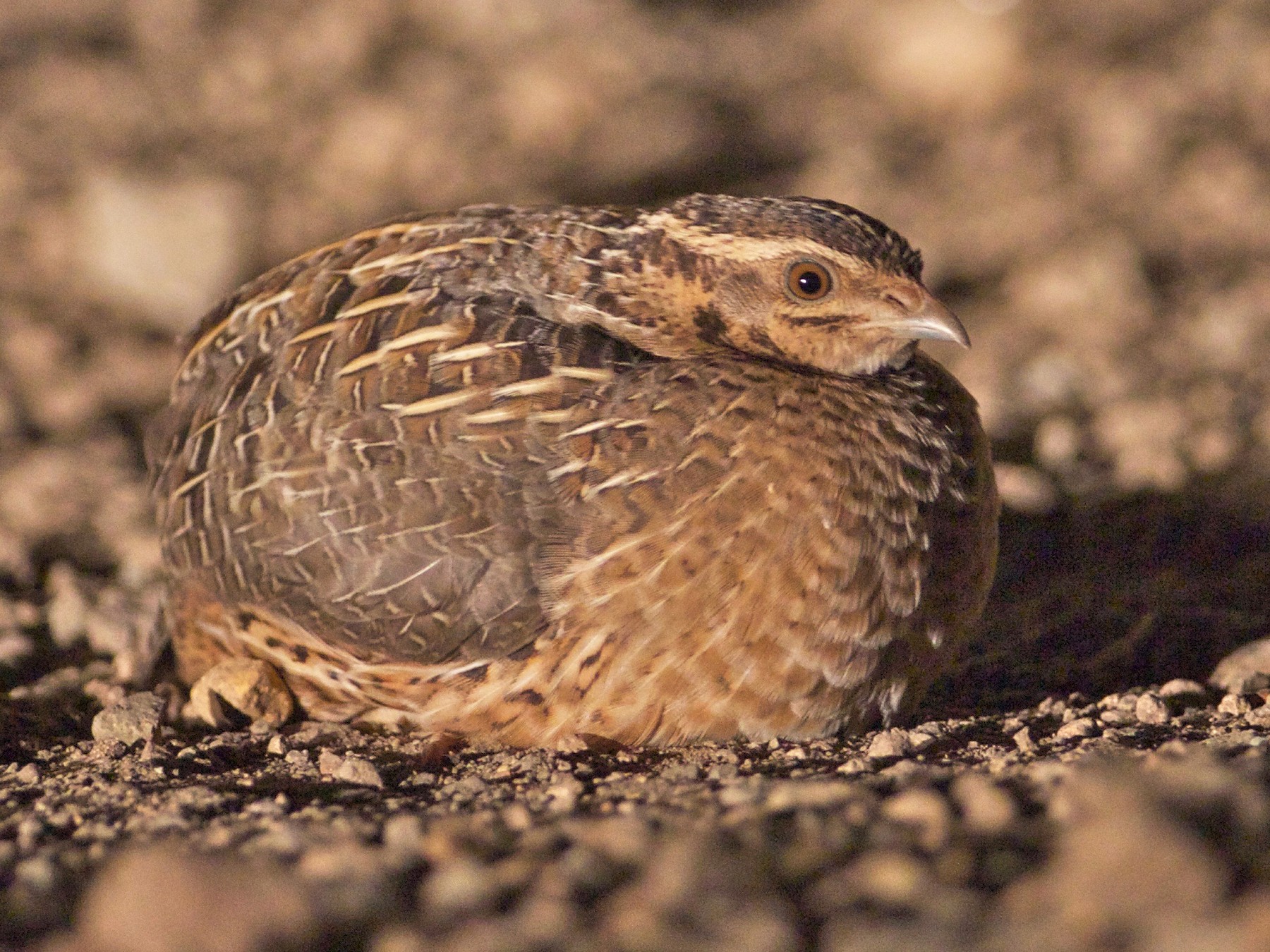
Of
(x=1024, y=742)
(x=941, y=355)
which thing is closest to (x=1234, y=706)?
(x=1024, y=742)

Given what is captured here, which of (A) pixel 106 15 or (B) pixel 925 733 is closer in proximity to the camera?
(B) pixel 925 733

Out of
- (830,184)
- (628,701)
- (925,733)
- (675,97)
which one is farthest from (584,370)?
(675,97)

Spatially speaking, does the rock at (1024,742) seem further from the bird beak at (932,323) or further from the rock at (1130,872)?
the rock at (1130,872)

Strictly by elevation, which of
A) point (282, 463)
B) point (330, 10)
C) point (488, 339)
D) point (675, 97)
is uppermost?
point (330, 10)

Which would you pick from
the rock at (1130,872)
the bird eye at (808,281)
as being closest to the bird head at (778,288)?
the bird eye at (808,281)

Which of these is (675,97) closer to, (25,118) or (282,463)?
(25,118)

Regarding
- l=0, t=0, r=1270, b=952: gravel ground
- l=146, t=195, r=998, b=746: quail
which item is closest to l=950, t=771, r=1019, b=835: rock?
l=0, t=0, r=1270, b=952: gravel ground

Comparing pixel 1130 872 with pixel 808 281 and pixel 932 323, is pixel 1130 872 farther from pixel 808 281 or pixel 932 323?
pixel 808 281
